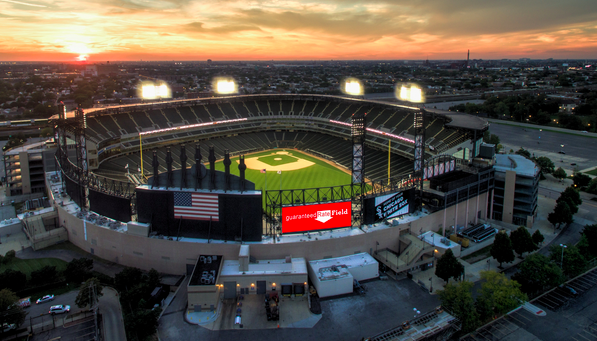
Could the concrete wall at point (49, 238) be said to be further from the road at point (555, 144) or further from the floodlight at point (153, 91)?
the road at point (555, 144)

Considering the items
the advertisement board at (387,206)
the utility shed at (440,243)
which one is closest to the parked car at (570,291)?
the utility shed at (440,243)

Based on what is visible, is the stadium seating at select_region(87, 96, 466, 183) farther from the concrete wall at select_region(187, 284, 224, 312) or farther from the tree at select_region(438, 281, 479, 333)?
the concrete wall at select_region(187, 284, 224, 312)

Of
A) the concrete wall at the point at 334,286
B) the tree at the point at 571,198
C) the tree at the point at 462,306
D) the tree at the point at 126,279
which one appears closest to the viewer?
the tree at the point at 462,306

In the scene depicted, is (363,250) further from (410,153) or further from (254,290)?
(410,153)

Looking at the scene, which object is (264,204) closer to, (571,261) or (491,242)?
(491,242)

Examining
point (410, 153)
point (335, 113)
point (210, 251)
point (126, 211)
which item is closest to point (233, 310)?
point (210, 251)

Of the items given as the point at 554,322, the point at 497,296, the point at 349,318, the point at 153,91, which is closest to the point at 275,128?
the point at 153,91
